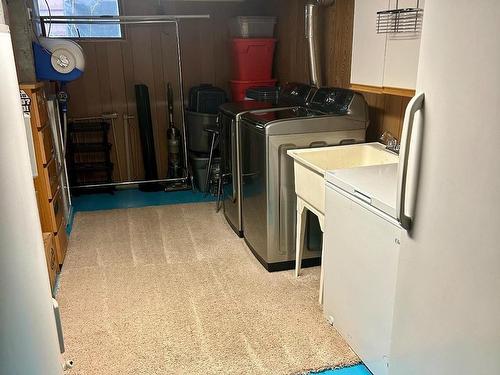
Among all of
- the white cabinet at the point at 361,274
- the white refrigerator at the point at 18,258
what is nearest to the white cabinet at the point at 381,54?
the white cabinet at the point at 361,274

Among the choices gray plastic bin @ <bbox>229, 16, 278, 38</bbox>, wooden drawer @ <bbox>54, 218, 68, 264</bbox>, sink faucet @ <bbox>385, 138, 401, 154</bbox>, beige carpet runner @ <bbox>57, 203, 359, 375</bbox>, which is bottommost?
beige carpet runner @ <bbox>57, 203, 359, 375</bbox>

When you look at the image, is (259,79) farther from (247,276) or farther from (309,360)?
(309,360)

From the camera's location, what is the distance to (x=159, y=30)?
461 centimetres

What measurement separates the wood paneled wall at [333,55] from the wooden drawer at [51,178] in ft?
6.99

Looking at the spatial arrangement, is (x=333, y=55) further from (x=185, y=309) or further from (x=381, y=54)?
(x=185, y=309)

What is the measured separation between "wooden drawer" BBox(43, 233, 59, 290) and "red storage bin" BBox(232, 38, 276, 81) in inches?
99.1

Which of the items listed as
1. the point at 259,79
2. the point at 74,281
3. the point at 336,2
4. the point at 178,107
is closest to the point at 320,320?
the point at 74,281

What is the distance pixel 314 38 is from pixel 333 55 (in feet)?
0.65

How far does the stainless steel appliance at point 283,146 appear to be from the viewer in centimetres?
275

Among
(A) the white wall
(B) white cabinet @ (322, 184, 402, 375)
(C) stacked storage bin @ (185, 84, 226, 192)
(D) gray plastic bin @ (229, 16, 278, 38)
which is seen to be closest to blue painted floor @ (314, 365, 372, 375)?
(B) white cabinet @ (322, 184, 402, 375)

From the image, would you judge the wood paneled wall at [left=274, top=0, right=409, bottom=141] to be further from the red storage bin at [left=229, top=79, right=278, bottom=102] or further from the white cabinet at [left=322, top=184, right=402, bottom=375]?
the white cabinet at [left=322, top=184, right=402, bottom=375]

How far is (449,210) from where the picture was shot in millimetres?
1174

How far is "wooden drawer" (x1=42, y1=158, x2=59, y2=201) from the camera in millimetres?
2810

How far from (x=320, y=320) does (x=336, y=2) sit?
223cm
